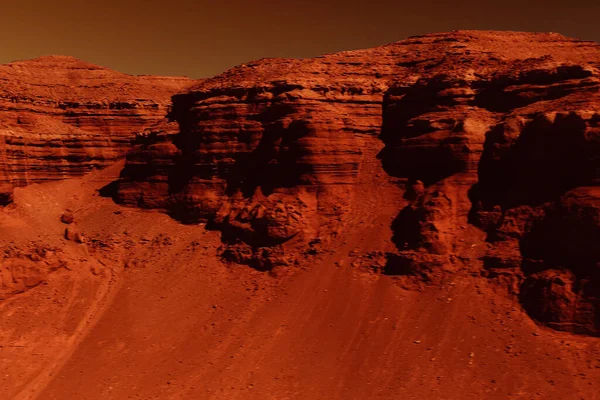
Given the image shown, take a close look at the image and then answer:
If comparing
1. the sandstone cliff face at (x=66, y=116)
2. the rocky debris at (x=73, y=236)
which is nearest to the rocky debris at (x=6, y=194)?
the sandstone cliff face at (x=66, y=116)

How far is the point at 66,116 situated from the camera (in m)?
36.5

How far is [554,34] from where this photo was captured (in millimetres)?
30578

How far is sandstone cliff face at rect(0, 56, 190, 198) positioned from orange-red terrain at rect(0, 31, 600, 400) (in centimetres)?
29

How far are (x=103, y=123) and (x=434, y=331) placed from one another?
27786 millimetres

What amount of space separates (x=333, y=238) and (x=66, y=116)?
23003 millimetres

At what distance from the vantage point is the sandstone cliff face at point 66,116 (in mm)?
31531

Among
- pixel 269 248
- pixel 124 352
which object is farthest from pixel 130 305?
pixel 269 248

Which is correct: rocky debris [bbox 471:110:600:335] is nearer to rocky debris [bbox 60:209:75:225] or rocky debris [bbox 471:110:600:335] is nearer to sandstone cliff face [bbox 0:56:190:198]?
rocky debris [bbox 60:209:75:225]

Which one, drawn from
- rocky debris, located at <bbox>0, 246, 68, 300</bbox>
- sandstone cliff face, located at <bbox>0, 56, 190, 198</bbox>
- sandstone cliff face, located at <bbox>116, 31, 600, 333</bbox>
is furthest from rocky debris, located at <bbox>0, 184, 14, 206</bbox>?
sandstone cliff face, located at <bbox>116, 31, 600, 333</bbox>

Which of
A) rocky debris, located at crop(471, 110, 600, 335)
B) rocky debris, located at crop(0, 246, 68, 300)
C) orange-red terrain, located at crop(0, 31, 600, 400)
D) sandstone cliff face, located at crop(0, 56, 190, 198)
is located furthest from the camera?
sandstone cliff face, located at crop(0, 56, 190, 198)

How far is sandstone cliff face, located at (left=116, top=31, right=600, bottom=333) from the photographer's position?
19.8 meters

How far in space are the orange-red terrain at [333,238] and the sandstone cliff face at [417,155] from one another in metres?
0.09

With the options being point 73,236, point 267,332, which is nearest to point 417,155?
point 267,332

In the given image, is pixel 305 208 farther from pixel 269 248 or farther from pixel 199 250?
pixel 199 250
